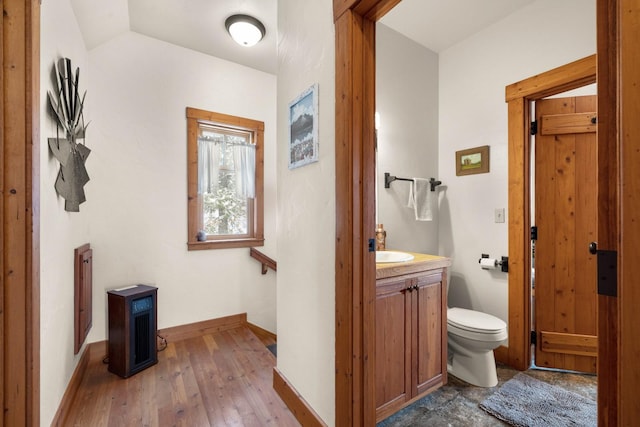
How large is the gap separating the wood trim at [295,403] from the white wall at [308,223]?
1.3 inches

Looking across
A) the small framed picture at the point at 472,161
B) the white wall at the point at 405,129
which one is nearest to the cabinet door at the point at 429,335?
the white wall at the point at 405,129

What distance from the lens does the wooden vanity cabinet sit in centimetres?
157

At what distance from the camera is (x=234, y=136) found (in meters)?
3.04

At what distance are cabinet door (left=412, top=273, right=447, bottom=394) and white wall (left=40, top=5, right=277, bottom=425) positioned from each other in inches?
73.1

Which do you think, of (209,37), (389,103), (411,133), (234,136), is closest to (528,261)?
(411,133)

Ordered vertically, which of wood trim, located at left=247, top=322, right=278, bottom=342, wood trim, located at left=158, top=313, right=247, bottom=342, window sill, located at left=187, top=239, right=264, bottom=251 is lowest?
wood trim, located at left=247, top=322, right=278, bottom=342

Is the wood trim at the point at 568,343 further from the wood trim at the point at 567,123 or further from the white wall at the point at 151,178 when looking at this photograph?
the white wall at the point at 151,178

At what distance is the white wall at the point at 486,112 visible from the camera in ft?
6.93

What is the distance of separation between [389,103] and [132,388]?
2.99 metres

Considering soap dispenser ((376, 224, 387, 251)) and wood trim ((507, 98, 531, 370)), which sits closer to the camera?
wood trim ((507, 98, 531, 370))

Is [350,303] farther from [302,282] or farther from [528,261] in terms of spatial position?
[528,261]

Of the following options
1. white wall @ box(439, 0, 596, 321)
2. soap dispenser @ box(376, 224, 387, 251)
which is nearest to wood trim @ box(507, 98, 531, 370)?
white wall @ box(439, 0, 596, 321)

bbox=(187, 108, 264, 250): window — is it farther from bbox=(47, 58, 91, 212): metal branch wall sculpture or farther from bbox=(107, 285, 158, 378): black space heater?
bbox=(47, 58, 91, 212): metal branch wall sculpture

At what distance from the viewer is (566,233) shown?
220cm
